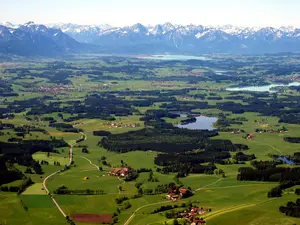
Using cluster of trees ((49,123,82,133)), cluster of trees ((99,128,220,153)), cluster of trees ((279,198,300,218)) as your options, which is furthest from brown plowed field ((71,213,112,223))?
cluster of trees ((49,123,82,133))

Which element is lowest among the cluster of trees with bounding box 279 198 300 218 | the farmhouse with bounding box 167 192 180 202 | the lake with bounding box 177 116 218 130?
the lake with bounding box 177 116 218 130

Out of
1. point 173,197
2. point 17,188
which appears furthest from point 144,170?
point 17,188

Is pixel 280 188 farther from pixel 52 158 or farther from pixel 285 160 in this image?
pixel 52 158

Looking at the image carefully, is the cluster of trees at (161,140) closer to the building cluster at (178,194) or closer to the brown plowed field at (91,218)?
the building cluster at (178,194)

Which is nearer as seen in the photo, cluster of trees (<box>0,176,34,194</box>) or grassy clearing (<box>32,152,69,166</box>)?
cluster of trees (<box>0,176,34,194</box>)

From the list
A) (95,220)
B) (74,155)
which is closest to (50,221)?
(95,220)

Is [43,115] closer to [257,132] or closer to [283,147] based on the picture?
[257,132]

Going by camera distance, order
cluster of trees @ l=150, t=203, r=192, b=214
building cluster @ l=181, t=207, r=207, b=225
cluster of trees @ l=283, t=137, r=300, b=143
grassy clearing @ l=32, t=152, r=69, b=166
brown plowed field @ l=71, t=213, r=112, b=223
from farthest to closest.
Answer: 1. cluster of trees @ l=283, t=137, r=300, b=143
2. grassy clearing @ l=32, t=152, r=69, b=166
3. cluster of trees @ l=150, t=203, r=192, b=214
4. brown plowed field @ l=71, t=213, r=112, b=223
5. building cluster @ l=181, t=207, r=207, b=225

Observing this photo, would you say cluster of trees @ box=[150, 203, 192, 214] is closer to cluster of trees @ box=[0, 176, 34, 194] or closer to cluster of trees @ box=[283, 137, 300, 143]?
cluster of trees @ box=[0, 176, 34, 194]

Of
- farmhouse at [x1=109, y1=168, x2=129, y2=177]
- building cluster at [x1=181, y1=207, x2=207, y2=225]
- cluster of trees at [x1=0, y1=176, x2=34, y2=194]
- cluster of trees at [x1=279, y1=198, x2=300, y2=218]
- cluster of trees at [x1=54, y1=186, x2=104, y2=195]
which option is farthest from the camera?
farmhouse at [x1=109, y1=168, x2=129, y2=177]
